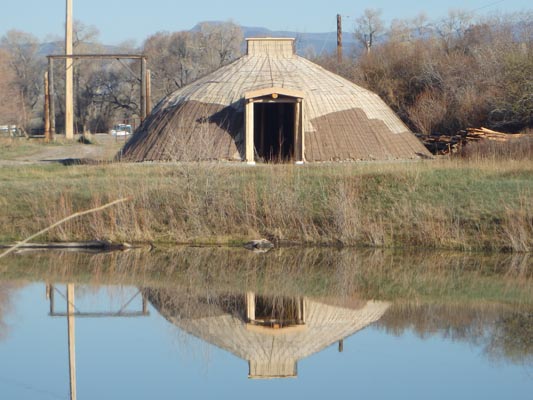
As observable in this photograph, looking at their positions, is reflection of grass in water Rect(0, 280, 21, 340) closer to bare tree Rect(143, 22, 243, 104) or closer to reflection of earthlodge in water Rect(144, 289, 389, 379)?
reflection of earthlodge in water Rect(144, 289, 389, 379)

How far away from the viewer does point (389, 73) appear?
127 ft

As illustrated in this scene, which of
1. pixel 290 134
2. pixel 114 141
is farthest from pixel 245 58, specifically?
pixel 114 141

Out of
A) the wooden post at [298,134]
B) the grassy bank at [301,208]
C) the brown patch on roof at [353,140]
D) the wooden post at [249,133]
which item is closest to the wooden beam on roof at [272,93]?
the wooden post at [249,133]

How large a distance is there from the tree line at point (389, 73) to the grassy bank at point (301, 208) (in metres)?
12.6

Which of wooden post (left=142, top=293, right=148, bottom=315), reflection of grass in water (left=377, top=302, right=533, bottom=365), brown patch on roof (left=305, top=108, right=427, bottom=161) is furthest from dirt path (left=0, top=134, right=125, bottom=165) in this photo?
reflection of grass in water (left=377, top=302, right=533, bottom=365)

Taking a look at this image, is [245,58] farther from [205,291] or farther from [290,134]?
[205,291]

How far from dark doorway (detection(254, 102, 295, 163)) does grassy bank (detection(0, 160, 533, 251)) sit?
825 centimetres

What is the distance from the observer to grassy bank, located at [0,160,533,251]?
18.1 metres

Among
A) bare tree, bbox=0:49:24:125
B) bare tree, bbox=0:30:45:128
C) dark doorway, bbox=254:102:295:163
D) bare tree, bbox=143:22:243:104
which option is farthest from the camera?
bare tree, bbox=0:30:45:128

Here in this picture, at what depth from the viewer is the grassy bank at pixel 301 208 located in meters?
18.1

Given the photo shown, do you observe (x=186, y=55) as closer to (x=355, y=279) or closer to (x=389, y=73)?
(x=389, y=73)

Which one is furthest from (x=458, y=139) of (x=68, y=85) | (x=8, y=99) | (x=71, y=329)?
(x=8, y=99)

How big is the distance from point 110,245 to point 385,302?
6.10 metres

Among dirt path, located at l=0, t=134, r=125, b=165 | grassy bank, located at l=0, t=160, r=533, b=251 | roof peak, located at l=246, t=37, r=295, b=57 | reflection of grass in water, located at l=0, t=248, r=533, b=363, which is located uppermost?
roof peak, located at l=246, t=37, r=295, b=57
